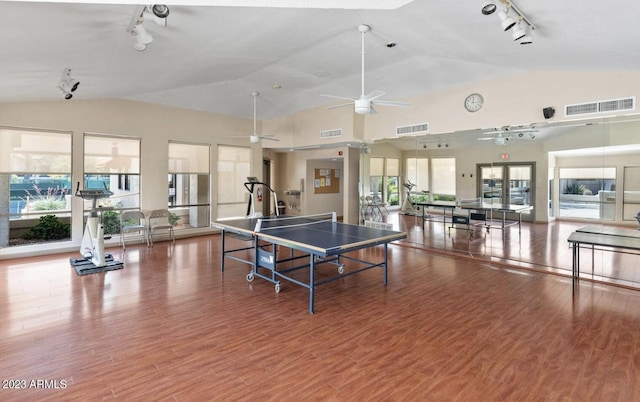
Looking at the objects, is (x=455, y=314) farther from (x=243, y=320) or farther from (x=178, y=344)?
(x=178, y=344)

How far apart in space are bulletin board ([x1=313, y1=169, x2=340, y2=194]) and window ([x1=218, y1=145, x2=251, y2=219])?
2.49m

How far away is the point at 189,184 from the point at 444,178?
637 centimetres

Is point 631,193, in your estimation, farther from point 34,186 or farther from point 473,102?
point 34,186

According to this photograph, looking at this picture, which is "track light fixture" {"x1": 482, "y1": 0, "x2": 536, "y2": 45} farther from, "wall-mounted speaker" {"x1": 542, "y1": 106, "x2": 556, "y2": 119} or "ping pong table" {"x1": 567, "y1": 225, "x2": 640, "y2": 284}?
"ping pong table" {"x1": 567, "y1": 225, "x2": 640, "y2": 284}

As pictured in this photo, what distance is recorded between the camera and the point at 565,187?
5.92m

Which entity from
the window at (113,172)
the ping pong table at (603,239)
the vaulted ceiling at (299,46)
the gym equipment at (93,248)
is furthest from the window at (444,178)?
the window at (113,172)

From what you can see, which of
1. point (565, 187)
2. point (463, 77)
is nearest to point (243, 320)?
point (463, 77)

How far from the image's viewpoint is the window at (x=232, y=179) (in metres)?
9.27

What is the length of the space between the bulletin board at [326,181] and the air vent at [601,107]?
739 cm

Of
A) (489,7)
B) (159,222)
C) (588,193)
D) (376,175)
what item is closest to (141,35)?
(489,7)

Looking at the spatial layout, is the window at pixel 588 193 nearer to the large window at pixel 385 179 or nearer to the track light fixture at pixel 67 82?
the large window at pixel 385 179

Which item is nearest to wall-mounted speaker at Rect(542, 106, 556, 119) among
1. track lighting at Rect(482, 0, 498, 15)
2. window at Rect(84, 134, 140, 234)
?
track lighting at Rect(482, 0, 498, 15)

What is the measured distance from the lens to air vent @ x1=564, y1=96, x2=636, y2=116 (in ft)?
15.0

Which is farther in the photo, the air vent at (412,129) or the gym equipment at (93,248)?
the air vent at (412,129)
